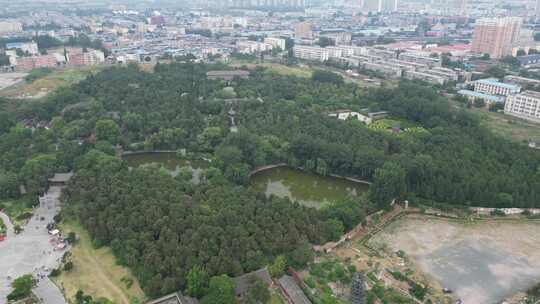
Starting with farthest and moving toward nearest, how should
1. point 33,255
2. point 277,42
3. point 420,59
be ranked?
1. point 277,42
2. point 420,59
3. point 33,255

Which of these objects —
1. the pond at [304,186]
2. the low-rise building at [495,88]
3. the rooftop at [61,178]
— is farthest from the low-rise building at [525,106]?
the rooftop at [61,178]

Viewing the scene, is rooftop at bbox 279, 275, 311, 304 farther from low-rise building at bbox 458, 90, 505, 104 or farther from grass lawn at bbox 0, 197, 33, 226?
low-rise building at bbox 458, 90, 505, 104

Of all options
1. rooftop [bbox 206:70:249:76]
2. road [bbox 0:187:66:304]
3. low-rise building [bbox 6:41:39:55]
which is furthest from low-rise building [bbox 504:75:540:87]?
low-rise building [bbox 6:41:39:55]

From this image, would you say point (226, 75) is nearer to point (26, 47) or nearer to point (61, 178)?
point (61, 178)

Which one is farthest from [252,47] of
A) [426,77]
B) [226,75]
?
[426,77]

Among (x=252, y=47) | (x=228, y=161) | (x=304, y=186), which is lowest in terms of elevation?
(x=304, y=186)

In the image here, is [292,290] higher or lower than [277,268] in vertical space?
lower
